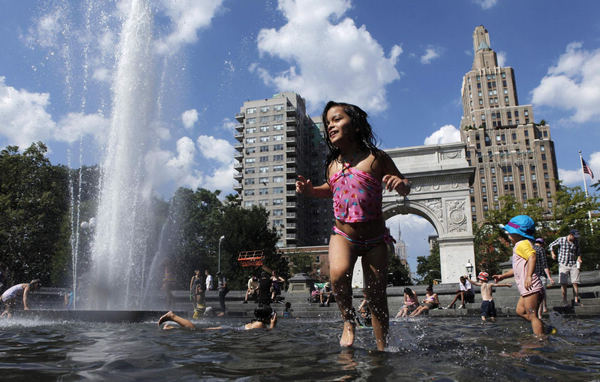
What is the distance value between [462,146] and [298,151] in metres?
52.5

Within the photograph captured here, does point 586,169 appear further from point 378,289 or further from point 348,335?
point 348,335

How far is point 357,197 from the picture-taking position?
3314 mm

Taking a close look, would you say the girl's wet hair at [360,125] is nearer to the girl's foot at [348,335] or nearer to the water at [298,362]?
the girl's foot at [348,335]

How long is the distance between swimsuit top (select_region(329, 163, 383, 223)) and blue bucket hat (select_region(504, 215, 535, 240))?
237 cm

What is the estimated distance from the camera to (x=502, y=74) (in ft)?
332

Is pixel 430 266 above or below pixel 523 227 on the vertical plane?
below

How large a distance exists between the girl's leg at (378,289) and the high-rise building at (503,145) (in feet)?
288

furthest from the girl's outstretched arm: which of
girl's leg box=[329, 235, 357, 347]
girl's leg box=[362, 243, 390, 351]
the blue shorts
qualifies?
the blue shorts

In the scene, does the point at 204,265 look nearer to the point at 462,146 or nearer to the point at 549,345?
the point at 462,146

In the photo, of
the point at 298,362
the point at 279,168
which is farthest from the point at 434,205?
the point at 279,168

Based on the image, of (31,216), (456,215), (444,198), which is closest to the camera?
(456,215)

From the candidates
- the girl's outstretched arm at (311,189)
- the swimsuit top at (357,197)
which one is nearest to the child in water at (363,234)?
the swimsuit top at (357,197)

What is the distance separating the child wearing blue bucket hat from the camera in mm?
4441

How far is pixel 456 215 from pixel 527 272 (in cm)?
2259
